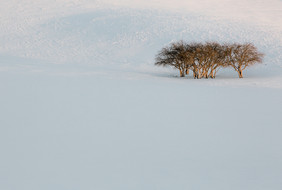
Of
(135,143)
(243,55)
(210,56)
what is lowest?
(135,143)

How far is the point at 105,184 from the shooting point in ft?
17.3

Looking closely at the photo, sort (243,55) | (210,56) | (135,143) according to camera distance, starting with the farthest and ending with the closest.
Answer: (243,55) < (210,56) < (135,143)

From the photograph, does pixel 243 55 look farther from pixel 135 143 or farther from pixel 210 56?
pixel 135 143

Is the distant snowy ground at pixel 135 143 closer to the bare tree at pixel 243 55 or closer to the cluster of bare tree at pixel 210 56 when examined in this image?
the cluster of bare tree at pixel 210 56

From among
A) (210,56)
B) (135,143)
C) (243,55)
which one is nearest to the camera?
(135,143)

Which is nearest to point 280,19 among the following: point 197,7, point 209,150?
point 197,7

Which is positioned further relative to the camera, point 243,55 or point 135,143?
point 243,55

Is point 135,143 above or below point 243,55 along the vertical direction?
below

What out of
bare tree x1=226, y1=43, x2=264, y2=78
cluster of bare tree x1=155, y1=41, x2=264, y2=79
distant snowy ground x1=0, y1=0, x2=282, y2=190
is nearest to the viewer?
distant snowy ground x1=0, y1=0, x2=282, y2=190

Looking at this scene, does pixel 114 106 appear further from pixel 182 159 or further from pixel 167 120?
pixel 182 159

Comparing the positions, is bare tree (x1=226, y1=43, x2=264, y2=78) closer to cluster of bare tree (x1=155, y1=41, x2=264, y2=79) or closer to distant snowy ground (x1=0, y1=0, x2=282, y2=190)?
cluster of bare tree (x1=155, y1=41, x2=264, y2=79)

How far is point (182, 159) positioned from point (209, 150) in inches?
35.6

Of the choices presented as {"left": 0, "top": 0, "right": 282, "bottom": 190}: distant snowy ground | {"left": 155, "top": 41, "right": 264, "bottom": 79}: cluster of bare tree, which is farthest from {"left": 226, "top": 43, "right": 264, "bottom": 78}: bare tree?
{"left": 0, "top": 0, "right": 282, "bottom": 190}: distant snowy ground

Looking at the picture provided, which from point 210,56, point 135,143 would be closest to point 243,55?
point 210,56
